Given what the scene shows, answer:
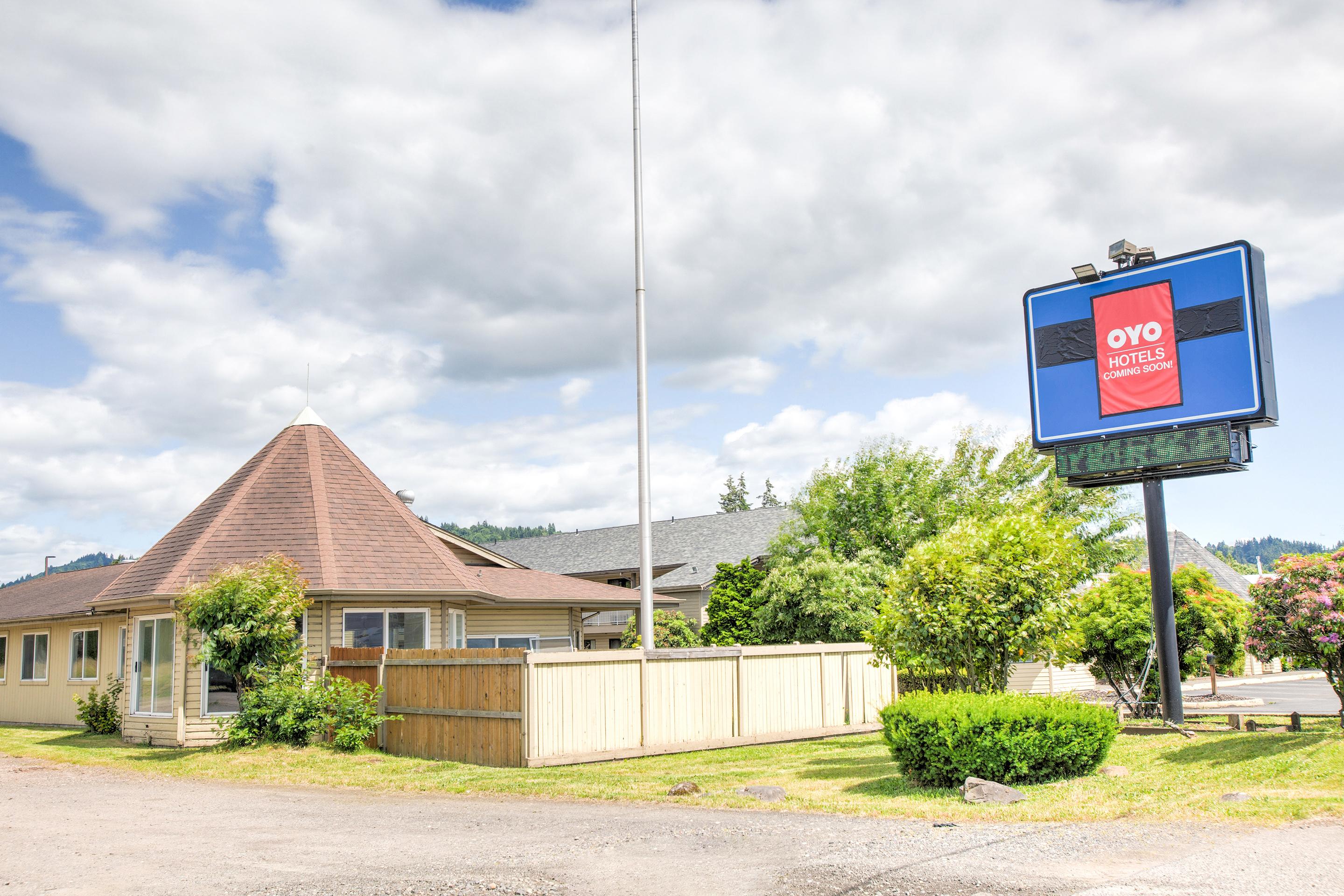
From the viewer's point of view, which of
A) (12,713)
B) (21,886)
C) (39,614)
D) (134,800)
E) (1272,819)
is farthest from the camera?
(12,713)

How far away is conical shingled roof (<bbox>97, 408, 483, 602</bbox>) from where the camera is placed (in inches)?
776

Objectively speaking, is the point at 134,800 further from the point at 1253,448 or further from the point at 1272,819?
the point at 1253,448

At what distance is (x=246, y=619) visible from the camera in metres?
17.4

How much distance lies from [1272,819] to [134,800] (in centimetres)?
1250

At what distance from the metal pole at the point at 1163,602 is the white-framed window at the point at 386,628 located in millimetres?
13365

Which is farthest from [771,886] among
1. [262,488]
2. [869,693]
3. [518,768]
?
[262,488]

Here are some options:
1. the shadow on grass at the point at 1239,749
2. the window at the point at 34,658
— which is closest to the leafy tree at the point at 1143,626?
the shadow on grass at the point at 1239,749

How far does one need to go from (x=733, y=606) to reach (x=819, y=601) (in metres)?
5.36

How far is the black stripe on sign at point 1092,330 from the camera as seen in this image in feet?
55.6

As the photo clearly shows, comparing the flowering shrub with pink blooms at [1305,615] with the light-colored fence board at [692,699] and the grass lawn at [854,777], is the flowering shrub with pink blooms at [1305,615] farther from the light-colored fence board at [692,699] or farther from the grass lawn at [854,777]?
the light-colored fence board at [692,699]

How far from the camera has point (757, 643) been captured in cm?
2852

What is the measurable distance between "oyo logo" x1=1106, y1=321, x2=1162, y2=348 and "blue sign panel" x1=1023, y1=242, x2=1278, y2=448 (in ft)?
0.05

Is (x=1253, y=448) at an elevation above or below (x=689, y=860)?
above

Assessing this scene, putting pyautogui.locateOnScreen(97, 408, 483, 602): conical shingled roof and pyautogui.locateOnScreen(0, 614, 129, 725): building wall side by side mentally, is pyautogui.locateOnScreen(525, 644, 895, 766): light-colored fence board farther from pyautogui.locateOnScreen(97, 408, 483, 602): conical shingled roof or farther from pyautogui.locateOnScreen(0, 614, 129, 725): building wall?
pyautogui.locateOnScreen(0, 614, 129, 725): building wall
